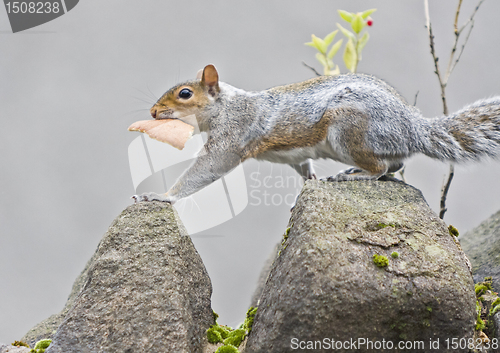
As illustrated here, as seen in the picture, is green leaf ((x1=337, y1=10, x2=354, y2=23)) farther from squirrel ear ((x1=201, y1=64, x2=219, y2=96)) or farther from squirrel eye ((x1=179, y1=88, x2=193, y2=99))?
squirrel eye ((x1=179, y1=88, x2=193, y2=99))

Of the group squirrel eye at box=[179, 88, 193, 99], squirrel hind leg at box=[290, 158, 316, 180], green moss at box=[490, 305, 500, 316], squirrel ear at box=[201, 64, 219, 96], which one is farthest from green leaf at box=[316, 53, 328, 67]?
green moss at box=[490, 305, 500, 316]

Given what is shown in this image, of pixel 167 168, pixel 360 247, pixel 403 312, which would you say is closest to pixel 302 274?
pixel 360 247

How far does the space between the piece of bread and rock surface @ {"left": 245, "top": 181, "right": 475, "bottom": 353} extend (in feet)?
3.50

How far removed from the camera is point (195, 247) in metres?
3.09

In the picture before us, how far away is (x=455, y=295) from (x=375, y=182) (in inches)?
44.5

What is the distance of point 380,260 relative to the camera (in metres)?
2.38

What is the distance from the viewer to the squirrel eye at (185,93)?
3484mm

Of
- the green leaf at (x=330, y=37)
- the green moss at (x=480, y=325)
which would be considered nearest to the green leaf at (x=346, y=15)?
the green leaf at (x=330, y=37)

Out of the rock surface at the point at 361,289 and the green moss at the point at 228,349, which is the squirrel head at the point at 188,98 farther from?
the green moss at the point at 228,349

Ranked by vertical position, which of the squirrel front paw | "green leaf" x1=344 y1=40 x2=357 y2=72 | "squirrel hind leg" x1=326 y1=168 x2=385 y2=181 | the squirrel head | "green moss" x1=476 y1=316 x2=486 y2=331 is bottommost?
"green moss" x1=476 y1=316 x2=486 y2=331

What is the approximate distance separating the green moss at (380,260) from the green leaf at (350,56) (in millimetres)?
2979

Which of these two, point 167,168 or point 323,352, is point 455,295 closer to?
point 323,352

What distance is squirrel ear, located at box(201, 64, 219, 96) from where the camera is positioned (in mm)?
3510

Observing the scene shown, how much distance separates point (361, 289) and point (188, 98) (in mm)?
2017
